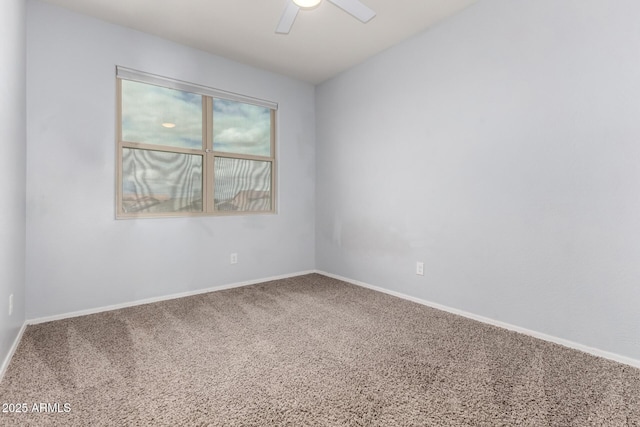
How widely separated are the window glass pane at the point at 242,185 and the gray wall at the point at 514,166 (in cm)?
120

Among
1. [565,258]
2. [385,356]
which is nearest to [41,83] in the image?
[385,356]

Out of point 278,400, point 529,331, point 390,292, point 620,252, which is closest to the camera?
point 278,400

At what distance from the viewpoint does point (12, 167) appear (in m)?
1.91

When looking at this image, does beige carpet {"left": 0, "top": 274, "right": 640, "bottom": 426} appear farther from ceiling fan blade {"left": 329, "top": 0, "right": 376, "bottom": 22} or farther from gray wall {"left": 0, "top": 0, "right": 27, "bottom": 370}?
ceiling fan blade {"left": 329, "top": 0, "right": 376, "bottom": 22}

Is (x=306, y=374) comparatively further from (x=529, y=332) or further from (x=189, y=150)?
(x=189, y=150)

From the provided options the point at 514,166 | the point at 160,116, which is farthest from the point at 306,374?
the point at 160,116

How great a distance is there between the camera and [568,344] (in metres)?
2.03

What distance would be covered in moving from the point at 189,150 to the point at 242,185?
0.69m

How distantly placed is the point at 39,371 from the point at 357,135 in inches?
126

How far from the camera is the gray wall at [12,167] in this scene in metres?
1.68

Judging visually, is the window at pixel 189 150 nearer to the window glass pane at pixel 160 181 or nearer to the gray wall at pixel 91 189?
the window glass pane at pixel 160 181

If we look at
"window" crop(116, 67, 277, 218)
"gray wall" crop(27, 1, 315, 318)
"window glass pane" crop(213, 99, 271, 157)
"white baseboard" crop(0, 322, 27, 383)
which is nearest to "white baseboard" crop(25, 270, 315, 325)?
"gray wall" crop(27, 1, 315, 318)

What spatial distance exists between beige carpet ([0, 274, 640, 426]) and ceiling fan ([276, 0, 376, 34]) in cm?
224

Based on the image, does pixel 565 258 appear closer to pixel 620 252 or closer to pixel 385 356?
pixel 620 252
